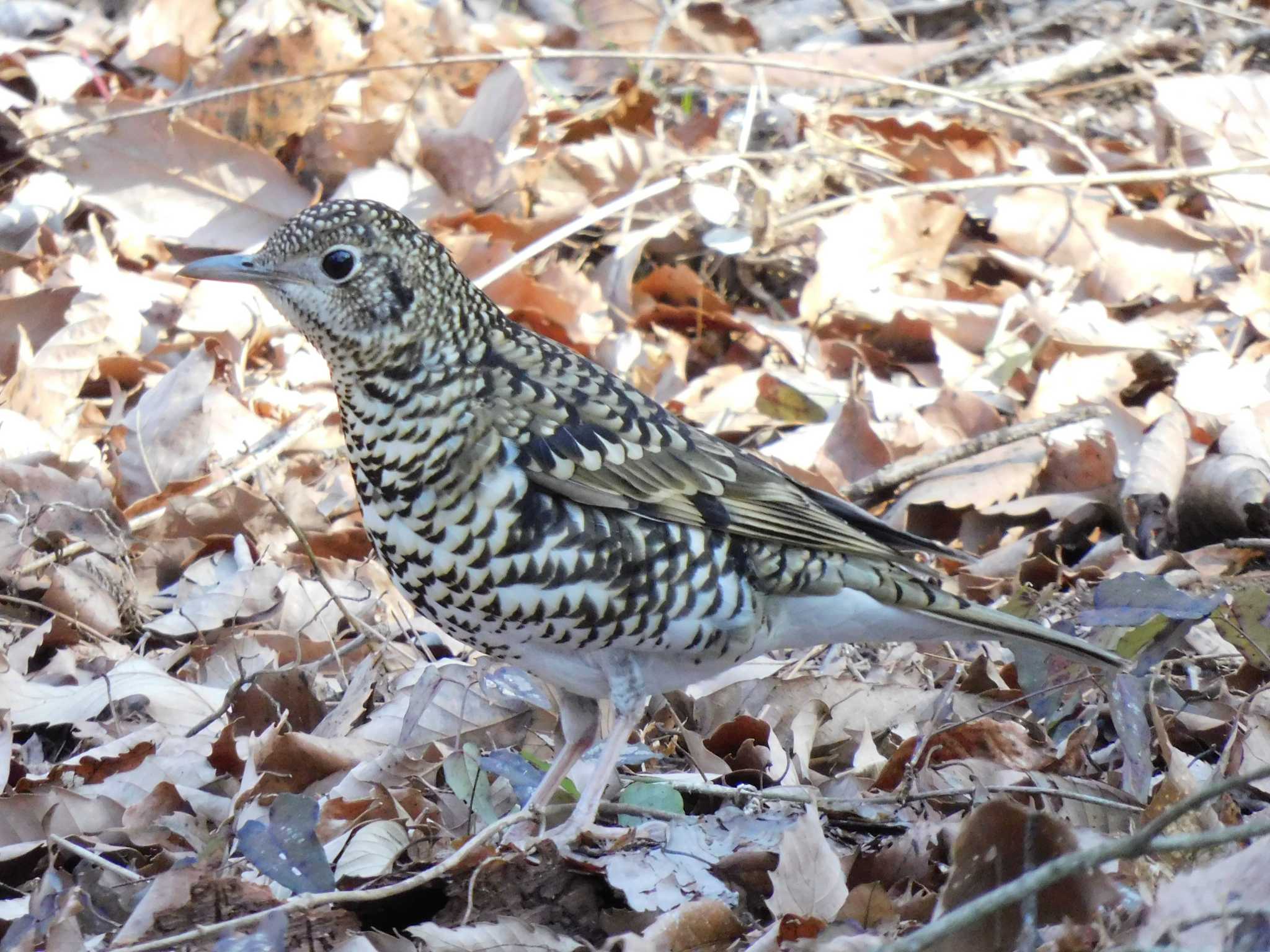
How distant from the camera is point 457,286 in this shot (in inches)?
146

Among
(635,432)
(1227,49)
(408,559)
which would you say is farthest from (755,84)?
(408,559)

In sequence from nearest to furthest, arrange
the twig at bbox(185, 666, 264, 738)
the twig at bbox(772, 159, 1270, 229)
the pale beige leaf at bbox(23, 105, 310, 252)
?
the twig at bbox(185, 666, 264, 738) < the twig at bbox(772, 159, 1270, 229) < the pale beige leaf at bbox(23, 105, 310, 252)

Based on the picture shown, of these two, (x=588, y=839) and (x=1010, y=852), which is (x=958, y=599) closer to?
(x=588, y=839)

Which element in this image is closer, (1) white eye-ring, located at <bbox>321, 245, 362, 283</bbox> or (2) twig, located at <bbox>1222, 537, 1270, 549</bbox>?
(1) white eye-ring, located at <bbox>321, 245, 362, 283</bbox>

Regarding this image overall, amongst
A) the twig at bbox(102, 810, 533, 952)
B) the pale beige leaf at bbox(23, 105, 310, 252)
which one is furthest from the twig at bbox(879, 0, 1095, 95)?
the twig at bbox(102, 810, 533, 952)

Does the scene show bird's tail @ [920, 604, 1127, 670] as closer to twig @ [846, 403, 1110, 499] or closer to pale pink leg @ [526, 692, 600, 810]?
pale pink leg @ [526, 692, 600, 810]

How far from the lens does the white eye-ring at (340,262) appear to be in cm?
352

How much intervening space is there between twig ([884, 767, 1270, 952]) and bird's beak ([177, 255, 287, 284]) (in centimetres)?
216

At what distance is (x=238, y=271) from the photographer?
11.8 ft

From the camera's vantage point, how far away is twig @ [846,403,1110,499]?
518cm

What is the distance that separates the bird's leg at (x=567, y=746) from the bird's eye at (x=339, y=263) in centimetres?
127

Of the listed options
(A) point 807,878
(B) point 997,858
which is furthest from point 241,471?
(B) point 997,858

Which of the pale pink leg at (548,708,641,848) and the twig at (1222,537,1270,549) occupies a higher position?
the pale pink leg at (548,708,641,848)

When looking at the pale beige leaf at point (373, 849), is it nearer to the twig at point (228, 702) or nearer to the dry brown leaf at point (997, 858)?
the twig at point (228, 702)
